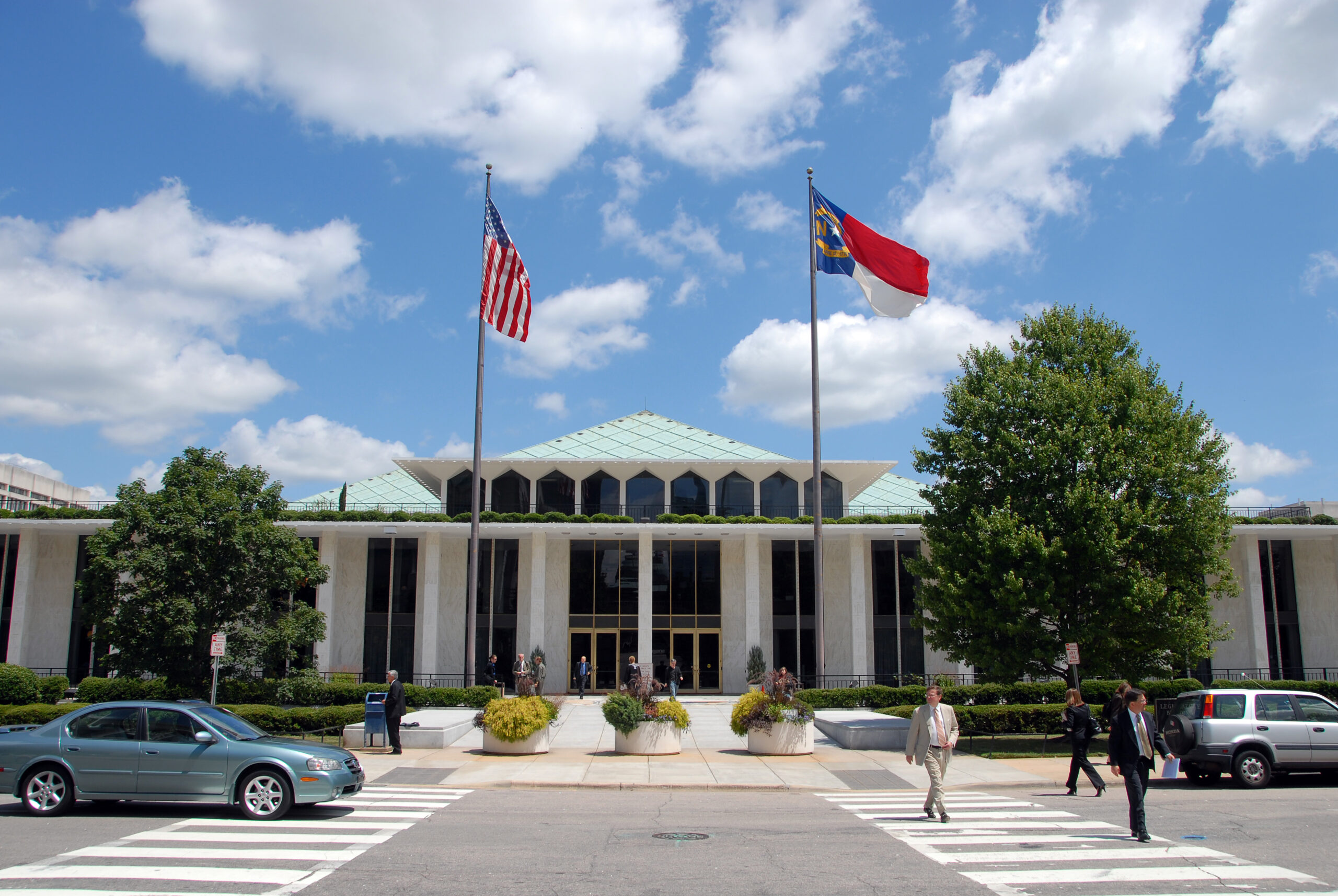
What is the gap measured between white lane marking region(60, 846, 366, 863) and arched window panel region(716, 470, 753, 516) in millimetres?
30007

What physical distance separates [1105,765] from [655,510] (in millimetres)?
23373

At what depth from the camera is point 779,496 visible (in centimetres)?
3944

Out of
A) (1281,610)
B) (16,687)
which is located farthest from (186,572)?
(1281,610)

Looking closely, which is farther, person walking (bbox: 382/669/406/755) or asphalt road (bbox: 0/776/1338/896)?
person walking (bbox: 382/669/406/755)

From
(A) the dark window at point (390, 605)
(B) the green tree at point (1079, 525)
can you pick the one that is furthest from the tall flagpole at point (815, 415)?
(A) the dark window at point (390, 605)

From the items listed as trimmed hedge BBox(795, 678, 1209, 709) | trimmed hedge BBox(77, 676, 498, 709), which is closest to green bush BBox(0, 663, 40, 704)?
trimmed hedge BBox(77, 676, 498, 709)

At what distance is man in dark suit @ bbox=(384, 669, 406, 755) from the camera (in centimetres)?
1855

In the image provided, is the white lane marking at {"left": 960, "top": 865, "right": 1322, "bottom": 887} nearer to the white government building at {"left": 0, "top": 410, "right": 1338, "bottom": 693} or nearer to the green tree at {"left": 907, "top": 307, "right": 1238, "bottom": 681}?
the green tree at {"left": 907, "top": 307, "right": 1238, "bottom": 681}

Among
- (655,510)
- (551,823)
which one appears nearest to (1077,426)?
(551,823)

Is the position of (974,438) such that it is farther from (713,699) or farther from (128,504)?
(128,504)

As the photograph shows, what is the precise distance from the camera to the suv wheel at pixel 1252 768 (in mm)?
14773

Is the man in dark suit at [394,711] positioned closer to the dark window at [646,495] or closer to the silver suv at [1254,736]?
the silver suv at [1254,736]

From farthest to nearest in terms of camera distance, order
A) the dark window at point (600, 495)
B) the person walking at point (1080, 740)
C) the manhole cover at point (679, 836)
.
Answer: the dark window at point (600, 495) < the person walking at point (1080, 740) < the manhole cover at point (679, 836)

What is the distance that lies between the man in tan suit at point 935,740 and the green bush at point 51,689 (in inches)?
1053
